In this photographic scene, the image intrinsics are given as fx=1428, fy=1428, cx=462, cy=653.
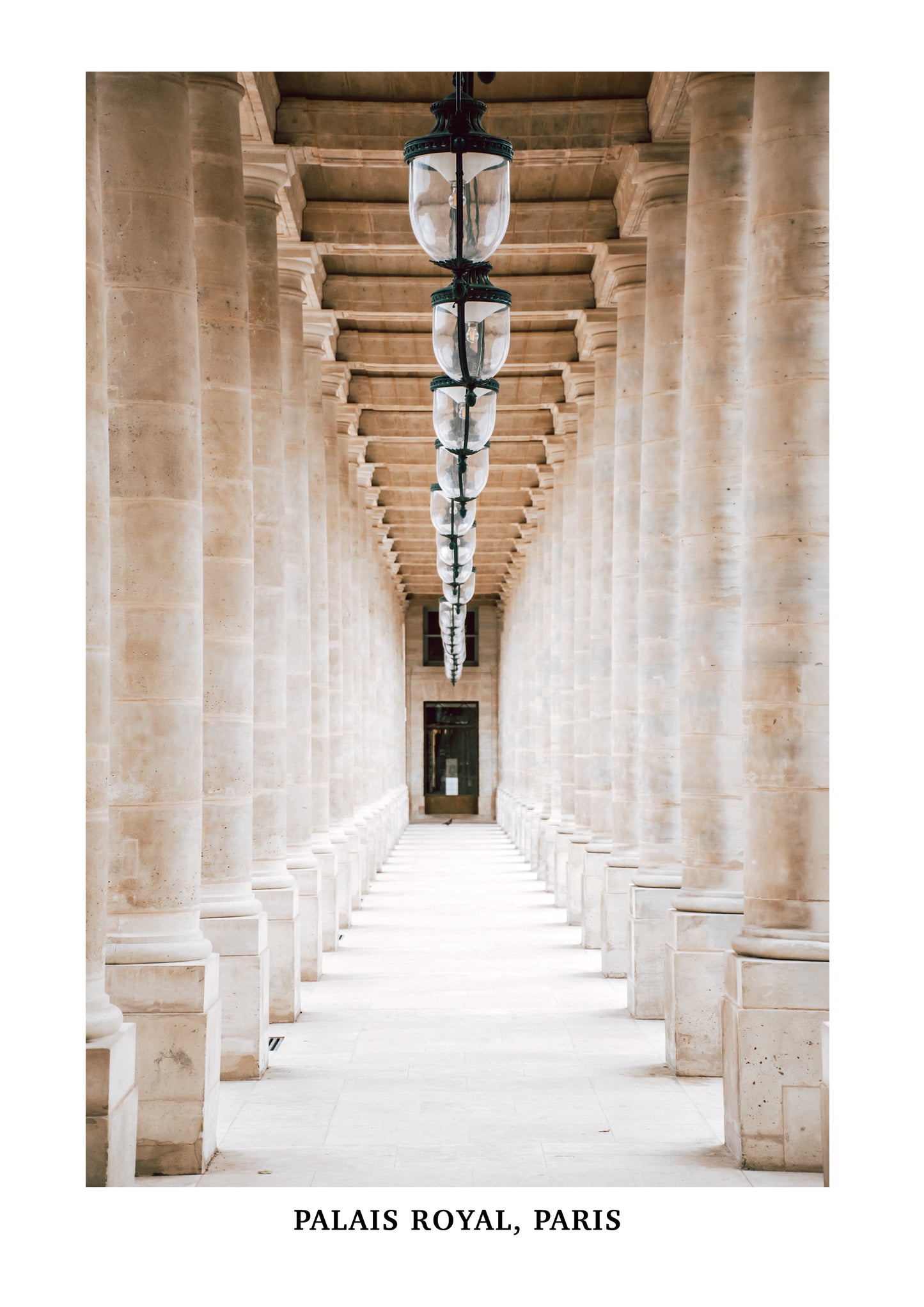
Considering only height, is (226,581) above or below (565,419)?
below

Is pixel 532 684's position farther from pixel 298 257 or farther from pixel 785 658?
pixel 785 658

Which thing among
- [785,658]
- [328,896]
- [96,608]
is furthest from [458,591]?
[96,608]

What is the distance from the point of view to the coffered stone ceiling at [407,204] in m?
14.0

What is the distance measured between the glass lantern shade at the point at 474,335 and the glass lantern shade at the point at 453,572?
29.0 ft

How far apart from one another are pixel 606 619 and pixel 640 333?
179 inches

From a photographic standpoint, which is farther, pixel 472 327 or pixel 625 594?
pixel 625 594

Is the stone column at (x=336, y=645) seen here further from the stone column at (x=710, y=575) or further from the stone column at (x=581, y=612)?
the stone column at (x=710, y=575)

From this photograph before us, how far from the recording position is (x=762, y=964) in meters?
8.94

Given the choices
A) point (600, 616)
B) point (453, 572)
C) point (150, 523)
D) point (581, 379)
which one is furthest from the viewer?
point (581, 379)

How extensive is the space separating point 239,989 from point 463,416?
5.28 meters

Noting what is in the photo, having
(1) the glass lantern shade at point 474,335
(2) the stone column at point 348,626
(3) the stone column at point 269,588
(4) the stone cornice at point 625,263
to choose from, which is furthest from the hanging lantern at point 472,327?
(2) the stone column at point 348,626

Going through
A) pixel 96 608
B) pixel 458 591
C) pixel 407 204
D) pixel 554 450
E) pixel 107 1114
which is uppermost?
pixel 407 204

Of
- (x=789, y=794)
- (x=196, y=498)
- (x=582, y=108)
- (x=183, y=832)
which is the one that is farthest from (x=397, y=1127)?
(x=582, y=108)

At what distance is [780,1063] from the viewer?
28.9 feet
